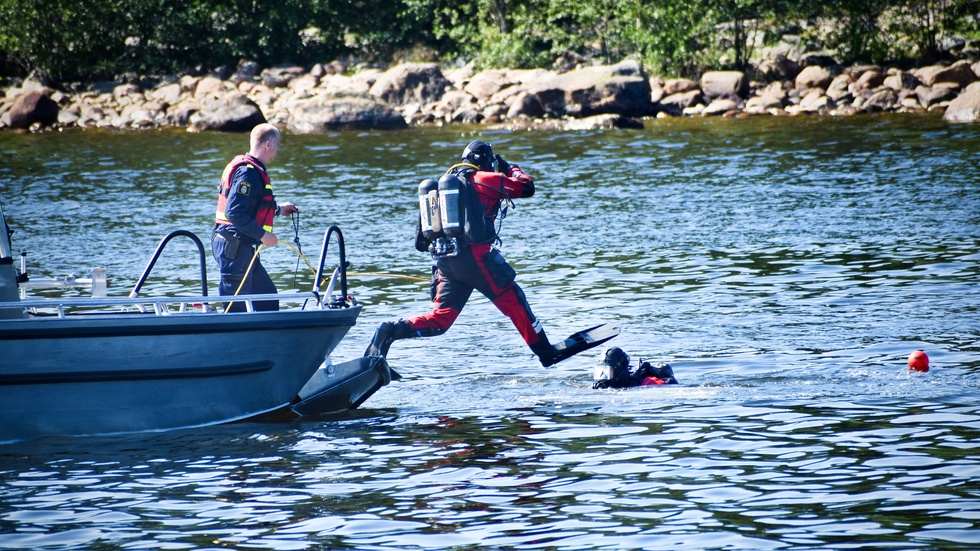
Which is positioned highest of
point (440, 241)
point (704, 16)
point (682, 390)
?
point (704, 16)

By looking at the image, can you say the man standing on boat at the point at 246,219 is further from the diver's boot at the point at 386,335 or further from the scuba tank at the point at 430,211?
the scuba tank at the point at 430,211

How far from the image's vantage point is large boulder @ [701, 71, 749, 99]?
38.3 m

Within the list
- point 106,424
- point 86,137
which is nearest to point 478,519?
point 106,424

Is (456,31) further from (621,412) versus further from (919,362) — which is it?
(621,412)

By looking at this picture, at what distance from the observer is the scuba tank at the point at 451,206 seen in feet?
30.2

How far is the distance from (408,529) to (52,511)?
214 cm

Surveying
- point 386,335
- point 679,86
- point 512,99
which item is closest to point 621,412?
point 386,335

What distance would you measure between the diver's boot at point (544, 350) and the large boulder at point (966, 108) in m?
25.0

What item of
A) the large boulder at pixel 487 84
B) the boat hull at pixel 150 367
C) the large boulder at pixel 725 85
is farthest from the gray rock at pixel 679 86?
the boat hull at pixel 150 367

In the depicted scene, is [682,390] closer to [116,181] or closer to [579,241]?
[579,241]

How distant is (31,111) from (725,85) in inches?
909

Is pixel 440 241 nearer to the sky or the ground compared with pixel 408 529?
nearer to the sky

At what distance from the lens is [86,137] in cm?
3744

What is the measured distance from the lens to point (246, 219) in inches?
351
